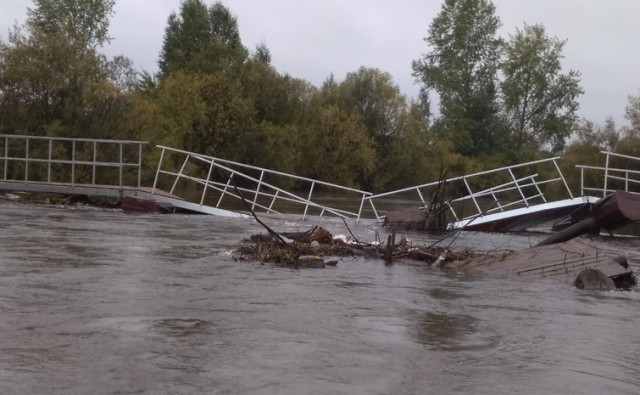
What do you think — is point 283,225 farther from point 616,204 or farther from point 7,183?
point 7,183

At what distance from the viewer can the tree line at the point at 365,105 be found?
5097cm

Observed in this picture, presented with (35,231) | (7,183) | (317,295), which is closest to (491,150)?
(7,183)

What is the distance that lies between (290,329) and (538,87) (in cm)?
5836

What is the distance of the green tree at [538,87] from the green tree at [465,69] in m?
1.20

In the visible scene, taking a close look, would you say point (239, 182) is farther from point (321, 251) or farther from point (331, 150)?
point (321, 251)

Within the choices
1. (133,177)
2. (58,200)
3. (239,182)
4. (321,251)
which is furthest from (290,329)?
(239,182)

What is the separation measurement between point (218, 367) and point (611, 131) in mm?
38818

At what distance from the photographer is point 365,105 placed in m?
64.1

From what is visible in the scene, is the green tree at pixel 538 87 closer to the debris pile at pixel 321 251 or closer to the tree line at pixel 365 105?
the tree line at pixel 365 105

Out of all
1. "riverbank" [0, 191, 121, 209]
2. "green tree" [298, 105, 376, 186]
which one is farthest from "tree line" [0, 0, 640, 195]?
"riverbank" [0, 191, 121, 209]

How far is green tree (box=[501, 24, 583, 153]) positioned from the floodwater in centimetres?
5144

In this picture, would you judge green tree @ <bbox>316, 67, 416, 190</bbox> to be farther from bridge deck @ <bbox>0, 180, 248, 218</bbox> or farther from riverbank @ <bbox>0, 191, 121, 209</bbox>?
bridge deck @ <bbox>0, 180, 248, 218</bbox>

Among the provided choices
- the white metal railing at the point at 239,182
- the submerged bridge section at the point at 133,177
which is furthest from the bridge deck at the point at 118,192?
the white metal railing at the point at 239,182

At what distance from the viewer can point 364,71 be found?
64438mm
